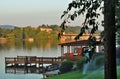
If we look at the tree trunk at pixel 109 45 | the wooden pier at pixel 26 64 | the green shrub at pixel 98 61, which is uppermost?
the tree trunk at pixel 109 45

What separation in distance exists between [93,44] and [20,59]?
3855 centimetres

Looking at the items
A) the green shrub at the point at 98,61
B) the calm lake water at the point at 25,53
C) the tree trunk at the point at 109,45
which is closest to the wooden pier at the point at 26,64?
the calm lake water at the point at 25,53

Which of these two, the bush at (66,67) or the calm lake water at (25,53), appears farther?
the calm lake water at (25,53)

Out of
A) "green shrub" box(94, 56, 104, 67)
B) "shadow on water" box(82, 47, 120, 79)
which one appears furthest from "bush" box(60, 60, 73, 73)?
"green shrub" box(94, 56, 104, 67)

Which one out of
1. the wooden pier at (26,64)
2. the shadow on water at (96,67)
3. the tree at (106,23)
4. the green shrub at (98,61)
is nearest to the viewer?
the tree at (106,23)

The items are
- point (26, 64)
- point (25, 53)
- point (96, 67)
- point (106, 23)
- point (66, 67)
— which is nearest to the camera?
point (106, 23)

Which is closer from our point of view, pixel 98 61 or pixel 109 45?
pixel 109 45

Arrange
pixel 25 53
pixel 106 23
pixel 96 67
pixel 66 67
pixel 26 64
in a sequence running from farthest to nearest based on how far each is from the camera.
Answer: pixel 25 53 < pixel 26 64 < pixel 66 67 < pixel 96 67 < pixel 106 23

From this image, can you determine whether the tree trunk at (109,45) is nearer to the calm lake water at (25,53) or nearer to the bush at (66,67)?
the bush at (66,67)

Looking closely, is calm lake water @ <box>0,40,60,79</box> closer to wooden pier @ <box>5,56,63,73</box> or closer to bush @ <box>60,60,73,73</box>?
wooden pier @ <box>5,56,63,73</box>

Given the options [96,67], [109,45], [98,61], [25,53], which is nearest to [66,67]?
[96,67]

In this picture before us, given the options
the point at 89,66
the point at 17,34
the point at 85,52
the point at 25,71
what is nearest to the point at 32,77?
the point at 25,71

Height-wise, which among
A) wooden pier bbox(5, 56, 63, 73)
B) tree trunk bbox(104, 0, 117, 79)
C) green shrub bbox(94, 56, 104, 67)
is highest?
tree trunk bbox(104, 0, 117, 79)

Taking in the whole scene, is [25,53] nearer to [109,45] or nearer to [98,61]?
[98,61]
